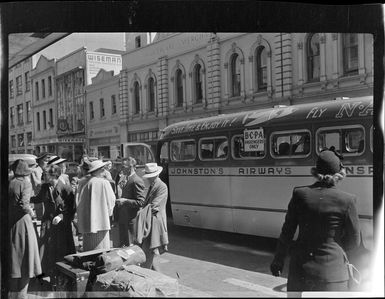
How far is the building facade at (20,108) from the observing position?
8.24ft

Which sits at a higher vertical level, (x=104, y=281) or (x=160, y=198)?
(x=160, y=198)

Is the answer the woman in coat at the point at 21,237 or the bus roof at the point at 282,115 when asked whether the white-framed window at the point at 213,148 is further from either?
the woman in coat at the point at 21,237

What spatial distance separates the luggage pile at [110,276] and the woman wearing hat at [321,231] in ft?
2.54

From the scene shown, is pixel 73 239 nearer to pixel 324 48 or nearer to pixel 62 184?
pixel 62 184

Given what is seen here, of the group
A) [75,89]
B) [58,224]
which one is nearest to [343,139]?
[75,89]

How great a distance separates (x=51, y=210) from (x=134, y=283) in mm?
734

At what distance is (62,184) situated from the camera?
2.62 metres

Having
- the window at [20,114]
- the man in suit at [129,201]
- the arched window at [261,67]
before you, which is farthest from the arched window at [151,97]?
the window at [20,114]

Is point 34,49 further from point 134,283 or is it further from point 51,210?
point 134,283

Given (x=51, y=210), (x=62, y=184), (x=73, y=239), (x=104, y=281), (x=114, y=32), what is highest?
(x=114, y=32)

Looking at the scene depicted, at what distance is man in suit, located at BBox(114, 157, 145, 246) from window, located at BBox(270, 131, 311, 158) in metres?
0.93

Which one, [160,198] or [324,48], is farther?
[160,198]

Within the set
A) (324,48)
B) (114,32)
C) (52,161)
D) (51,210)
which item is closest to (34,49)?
(114,32)

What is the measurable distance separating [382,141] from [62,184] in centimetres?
209
